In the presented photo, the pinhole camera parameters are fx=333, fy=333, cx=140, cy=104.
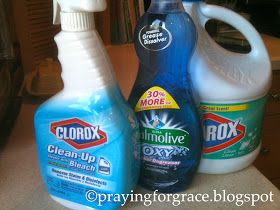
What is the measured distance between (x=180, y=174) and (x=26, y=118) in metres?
0.40

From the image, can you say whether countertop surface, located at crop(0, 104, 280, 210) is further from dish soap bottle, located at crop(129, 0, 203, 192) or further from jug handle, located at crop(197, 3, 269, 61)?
jug handle, located at crop(197, 3, 269, 61)

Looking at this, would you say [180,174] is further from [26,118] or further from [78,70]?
[26,118]

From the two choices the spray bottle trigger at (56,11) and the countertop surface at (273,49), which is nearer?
the spray bottle trigger at (56,11)

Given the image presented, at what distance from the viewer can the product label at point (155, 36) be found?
1.43 feet

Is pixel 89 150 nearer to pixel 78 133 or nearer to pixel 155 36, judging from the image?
pixel 78 133

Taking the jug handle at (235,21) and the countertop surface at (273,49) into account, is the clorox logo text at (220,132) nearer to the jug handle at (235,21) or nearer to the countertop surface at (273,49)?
the jug handle at (235,21)

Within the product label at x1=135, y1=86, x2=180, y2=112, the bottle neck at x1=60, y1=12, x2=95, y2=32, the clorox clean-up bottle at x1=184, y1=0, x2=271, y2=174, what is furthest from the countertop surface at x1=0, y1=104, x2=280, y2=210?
the bottle neck at x1=60, y1=12, x2=95, y2=32

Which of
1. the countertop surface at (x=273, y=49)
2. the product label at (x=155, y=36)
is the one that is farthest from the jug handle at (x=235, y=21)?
the countertop surface at (x=273, y=49)

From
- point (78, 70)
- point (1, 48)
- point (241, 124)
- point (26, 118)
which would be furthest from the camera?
point (26, 118)

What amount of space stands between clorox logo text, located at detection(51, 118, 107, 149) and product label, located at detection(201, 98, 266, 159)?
17 centimetres

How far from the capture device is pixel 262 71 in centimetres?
54

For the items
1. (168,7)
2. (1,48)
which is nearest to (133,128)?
(168,7)
